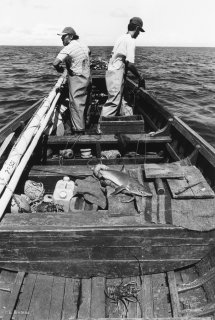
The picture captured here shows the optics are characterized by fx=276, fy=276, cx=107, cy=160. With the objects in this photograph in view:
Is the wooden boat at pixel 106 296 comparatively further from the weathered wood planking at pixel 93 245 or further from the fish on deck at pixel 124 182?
the fish on deck at pixel 124 182

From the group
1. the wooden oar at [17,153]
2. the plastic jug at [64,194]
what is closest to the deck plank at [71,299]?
the plastic jug at [64,194]

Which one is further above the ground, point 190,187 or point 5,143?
point 190,187

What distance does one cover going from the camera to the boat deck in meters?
3.00

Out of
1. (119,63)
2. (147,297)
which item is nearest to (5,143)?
(119,63)

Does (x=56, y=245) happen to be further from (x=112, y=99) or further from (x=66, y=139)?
(x=112, y=99)

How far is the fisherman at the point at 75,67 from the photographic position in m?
5.81

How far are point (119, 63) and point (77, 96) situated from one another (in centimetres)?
121

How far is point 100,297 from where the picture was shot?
3152mm

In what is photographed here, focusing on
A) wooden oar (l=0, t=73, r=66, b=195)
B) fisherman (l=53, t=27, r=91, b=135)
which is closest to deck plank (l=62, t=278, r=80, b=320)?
wooden oar (l=0, t=73, r=66, b=195)

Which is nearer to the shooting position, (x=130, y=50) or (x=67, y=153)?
(x=67, y=153)

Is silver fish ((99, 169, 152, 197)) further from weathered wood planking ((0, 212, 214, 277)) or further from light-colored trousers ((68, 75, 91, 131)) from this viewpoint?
light-colored trousers ((68, 75, 91, 131))

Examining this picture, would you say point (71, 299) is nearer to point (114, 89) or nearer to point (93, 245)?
point (93, 245)

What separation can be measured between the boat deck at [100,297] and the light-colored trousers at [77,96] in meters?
3.99

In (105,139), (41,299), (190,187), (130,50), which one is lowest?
(41,299)
